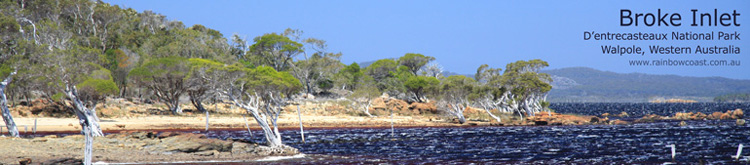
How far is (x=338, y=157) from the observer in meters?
33.5

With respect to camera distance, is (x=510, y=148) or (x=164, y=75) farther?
(x=164, y=75)

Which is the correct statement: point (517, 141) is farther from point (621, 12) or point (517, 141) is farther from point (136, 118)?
point (136, 118)

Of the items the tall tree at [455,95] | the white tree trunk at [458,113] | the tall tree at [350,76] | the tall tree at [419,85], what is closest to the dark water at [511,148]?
the white tree trunk at [458,113]

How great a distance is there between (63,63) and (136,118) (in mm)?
22270

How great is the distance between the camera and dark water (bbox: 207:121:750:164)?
3234cm

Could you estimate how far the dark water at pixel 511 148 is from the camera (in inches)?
1273

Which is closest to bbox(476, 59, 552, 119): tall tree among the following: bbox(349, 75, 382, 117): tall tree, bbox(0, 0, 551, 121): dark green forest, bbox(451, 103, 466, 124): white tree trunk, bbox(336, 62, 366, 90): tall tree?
bbox(0, 0, 551, 121): dark green forest

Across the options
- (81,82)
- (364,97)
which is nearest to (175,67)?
(81,82)

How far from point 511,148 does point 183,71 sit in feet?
129

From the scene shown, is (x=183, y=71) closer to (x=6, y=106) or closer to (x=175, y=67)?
(x=175, y=67)

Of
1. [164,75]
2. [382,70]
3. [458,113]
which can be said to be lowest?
[458,113]

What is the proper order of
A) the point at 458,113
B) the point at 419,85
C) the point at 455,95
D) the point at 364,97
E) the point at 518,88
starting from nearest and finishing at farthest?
the point at 458,113, the point at 455,95, the point at 518,88, the point at 364,97, the point at 419,85

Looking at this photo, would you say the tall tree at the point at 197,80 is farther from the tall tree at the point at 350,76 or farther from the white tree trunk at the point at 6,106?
the tall tree at the point at 350,76

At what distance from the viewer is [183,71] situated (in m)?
66.8
